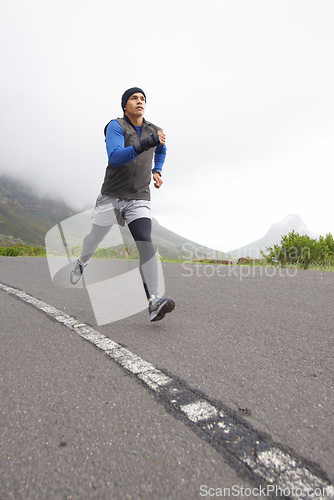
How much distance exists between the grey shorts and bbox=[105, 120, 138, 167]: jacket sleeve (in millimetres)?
450

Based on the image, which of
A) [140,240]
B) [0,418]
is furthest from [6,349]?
[140,240]

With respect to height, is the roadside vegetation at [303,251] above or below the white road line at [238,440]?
above

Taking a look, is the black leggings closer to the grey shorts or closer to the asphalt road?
the grey shorts

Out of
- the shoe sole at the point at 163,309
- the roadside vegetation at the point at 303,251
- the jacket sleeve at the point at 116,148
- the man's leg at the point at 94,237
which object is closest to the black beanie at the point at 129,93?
the jacket sleeve at the point at 116,148

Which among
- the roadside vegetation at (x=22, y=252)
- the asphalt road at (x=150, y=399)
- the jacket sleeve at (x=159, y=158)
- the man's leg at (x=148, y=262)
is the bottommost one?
the roadside vegetation at (x=22, y=252)

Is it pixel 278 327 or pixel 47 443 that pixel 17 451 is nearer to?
pixel 47 443

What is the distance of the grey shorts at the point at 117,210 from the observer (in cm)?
317

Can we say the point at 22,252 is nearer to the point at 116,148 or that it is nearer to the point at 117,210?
the point at 117,210

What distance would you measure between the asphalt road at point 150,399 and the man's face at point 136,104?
6.45ft

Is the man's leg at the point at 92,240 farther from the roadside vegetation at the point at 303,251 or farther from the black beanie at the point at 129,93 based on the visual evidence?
the roadside vegetation at the point at 303,251

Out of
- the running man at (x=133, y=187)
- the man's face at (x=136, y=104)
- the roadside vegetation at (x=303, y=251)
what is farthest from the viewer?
the roadside vegetation at (x=303, y=251)

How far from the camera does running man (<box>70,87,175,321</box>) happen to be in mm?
2953

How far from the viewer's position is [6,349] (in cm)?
229

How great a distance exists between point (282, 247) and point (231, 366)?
8236 mm
